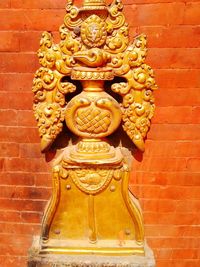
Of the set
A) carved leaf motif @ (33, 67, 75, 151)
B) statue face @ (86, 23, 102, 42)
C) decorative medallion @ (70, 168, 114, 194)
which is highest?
statue face @ (86, 23, 102, 42)

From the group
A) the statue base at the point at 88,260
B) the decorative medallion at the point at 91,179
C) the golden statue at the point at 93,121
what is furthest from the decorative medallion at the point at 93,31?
the statue base at the point at 88,260

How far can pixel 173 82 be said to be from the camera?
2162mm

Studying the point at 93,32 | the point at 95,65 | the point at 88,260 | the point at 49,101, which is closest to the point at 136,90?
the point at 95,65

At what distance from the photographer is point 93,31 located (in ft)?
6.54

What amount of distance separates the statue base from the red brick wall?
0.23 meters

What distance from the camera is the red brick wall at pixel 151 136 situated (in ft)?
6.90

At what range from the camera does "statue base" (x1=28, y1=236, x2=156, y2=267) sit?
7.11 ft

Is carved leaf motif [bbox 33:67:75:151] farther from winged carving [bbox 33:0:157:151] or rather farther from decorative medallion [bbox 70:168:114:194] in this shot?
decorative medallion [bbox 70:168:114:194]

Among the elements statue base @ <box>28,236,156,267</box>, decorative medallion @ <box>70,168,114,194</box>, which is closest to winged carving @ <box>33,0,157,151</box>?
decorative medallion @ <box>70,168,114,194</box>

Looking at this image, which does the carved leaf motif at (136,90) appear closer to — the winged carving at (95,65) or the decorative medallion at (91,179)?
the winged carving at (95,65)

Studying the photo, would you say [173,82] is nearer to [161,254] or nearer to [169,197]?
[169,197]

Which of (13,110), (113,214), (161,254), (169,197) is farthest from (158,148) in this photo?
(13,110)

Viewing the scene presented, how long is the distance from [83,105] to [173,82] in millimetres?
539

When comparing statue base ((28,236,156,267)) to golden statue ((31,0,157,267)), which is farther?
statue base ((28,236,156,267))
